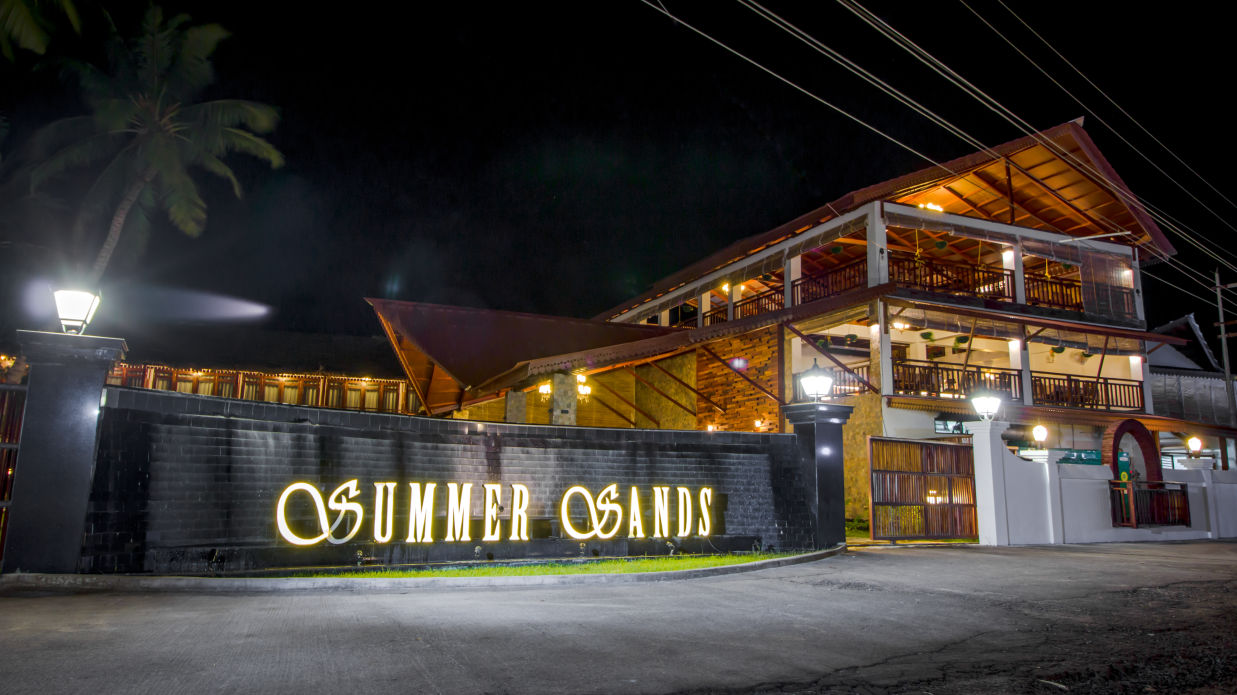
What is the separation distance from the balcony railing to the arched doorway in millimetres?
344

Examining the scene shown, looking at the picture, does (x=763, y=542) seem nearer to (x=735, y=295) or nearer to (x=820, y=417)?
(x=820, y=417)

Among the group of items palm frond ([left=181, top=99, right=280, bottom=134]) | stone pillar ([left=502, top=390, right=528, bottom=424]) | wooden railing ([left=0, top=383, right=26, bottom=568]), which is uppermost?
palm frond ([left=181, top=99, right=280, bottom=134])

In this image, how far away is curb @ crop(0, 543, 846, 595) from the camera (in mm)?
6824

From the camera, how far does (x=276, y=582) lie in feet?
24.2

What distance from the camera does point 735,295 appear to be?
25266 millimetres

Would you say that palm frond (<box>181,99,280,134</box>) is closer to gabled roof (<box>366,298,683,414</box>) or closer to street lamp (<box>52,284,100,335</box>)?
gabled roof (<box>366,298,683,414</box>)

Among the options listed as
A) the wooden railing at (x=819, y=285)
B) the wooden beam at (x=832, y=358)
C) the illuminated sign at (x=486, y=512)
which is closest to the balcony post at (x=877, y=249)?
the wooden beam at (x=832, y=358)

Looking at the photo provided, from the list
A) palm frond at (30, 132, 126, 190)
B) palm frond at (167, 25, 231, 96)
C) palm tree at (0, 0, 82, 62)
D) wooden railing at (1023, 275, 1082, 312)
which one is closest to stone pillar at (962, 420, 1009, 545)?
wooden railing at (1023, 275, 1082, 312)

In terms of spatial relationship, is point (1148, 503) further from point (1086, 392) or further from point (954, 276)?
point (954, 276)

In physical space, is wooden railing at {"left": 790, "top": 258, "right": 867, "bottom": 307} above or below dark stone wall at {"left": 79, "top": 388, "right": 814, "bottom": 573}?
above

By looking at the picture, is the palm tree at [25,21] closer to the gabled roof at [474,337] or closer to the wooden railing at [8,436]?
the gabled roof at [474,337]

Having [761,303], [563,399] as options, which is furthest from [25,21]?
[761,303]

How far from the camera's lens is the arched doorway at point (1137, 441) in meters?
16.7

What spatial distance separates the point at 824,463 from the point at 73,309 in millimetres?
10098
